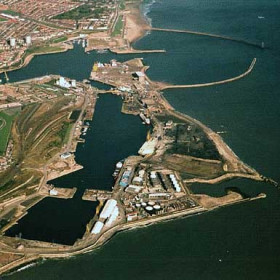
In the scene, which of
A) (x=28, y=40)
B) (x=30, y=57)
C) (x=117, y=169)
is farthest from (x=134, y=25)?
(x=117, y=169)

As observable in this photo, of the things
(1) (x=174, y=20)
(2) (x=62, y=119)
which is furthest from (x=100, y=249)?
(1) (x=174, y=20)

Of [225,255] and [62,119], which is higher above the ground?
[62,119]

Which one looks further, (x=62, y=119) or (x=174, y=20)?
(x=174, y=20)

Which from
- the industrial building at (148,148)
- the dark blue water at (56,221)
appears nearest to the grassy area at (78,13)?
the industrial building at (148,148)

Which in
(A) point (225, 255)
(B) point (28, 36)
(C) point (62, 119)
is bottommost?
(A) point (225, 255)

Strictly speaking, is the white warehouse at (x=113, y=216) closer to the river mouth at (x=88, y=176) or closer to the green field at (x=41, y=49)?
the river mouth at (x=88, y=176)

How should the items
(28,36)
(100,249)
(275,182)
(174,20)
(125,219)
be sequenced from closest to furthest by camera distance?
(100,249)
(125,219)
(275,182)
(28,36)
(174,20)

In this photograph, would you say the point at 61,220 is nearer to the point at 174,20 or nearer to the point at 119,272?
the point at 119,272
